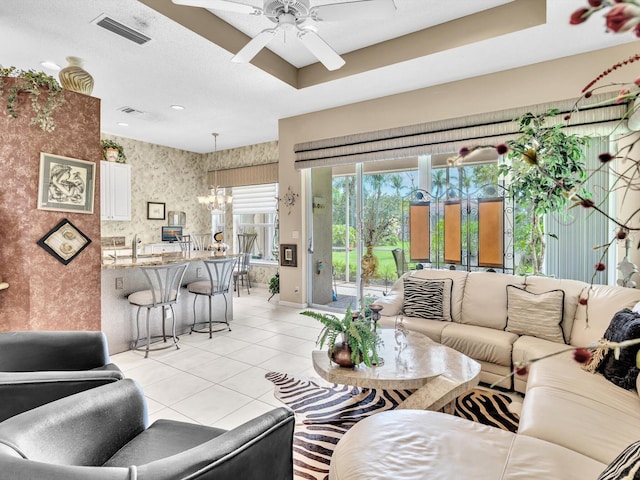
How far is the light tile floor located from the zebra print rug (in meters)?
0.19

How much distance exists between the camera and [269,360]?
11.6 ft

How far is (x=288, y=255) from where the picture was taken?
19.0ft

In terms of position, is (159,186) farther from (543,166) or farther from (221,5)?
(543,166)

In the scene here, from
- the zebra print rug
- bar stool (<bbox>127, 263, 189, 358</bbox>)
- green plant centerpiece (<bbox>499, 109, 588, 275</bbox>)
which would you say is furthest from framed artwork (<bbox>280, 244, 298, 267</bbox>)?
green plant centerpiece (<bbox>499, 109, 588, 275</bbox>)

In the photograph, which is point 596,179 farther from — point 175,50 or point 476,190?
point 175,50

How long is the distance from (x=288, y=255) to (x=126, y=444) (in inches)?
173

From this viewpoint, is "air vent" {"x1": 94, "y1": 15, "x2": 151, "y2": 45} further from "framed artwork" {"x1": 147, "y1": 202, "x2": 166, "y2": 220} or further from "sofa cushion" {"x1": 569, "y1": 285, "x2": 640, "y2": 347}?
"framed artwork" {"x1": 147, "y1": 202, "x2": 166, "y2": 220}

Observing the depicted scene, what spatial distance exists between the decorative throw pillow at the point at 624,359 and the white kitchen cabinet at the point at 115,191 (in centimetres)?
669

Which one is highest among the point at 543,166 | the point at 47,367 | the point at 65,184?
the point at 543,166

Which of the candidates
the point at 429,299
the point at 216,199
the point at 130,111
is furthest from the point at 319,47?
the point at 216,199

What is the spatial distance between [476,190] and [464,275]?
1.28 m

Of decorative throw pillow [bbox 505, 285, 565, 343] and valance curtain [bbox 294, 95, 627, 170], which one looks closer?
decorative throw pillow [bbox 505, 285, 565, 343]

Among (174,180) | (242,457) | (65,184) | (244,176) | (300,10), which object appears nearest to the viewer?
(242,457)

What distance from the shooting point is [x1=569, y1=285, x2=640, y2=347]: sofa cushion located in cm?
260
